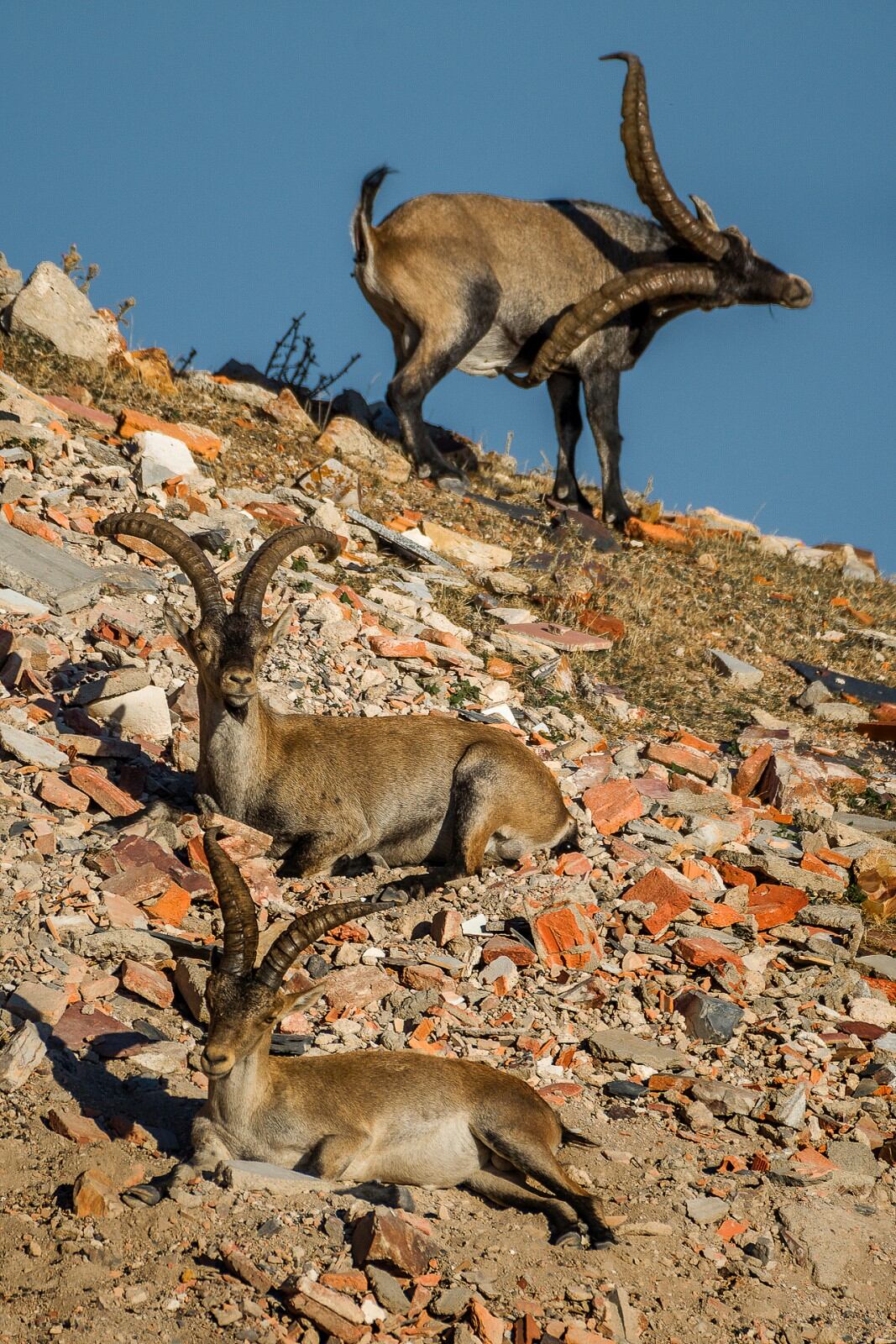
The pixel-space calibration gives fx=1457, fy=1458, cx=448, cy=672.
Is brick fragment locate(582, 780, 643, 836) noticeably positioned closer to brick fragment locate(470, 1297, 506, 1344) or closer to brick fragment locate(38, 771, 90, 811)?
brick fragment locate(38, 771, 90, 811)

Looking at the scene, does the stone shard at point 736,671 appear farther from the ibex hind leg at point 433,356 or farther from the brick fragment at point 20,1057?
the brick fragment at point 20,1057

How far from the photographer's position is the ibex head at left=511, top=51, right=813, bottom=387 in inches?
594

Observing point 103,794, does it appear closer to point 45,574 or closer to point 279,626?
point 279,626

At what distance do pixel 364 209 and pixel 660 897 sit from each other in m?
8.89

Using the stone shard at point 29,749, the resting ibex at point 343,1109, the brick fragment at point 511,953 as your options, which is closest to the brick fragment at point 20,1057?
the resting ibex at point 343,1109

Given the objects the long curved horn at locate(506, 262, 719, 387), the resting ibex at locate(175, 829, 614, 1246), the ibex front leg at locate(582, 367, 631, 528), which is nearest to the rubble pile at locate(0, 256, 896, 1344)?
the resting ibex at locate(175, 829, 614, 1246)

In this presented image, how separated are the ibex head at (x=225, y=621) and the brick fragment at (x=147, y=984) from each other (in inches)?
63.0

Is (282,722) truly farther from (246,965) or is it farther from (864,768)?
(864,768)

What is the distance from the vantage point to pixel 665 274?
1547 cm

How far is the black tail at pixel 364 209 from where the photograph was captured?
14016 millimetres

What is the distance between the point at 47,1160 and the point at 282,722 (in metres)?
3.43

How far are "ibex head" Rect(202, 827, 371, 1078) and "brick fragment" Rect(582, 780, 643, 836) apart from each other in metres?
3.58

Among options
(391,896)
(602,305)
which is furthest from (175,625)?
(602,305)

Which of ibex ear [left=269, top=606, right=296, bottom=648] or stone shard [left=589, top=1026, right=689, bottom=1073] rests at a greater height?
ibex ear [left=269, top=606, right=296, bottom=648]
